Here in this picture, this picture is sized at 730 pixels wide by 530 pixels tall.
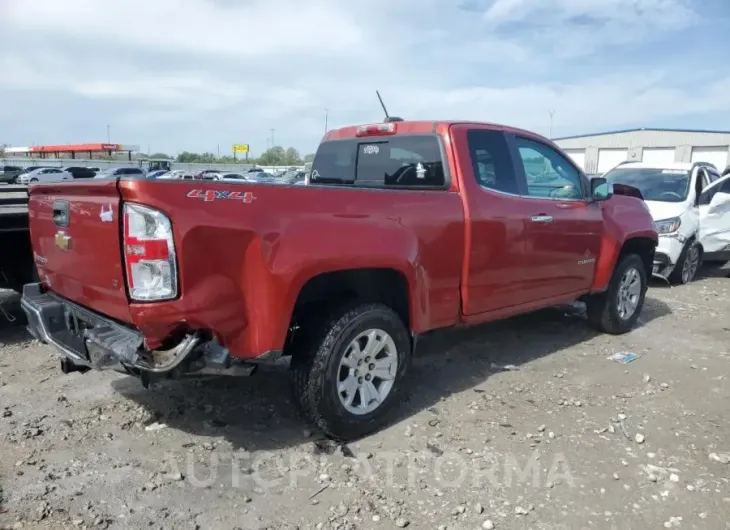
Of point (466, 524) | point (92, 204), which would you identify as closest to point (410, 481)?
point (466, 524)

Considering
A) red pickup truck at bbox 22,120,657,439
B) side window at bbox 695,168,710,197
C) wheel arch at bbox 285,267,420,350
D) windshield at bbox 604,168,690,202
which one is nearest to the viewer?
red pickup truck at bbox 22,120,657,439

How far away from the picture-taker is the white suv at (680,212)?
28.6ft

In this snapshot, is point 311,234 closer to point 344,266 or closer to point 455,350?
point 344,266

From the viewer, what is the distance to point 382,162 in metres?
4.67

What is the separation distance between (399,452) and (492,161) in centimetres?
222

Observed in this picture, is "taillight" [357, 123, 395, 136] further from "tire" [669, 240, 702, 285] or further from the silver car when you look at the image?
the silver car

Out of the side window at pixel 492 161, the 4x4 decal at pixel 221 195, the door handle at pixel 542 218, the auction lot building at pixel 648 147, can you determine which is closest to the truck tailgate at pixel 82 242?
the 4x4 decal at pixel 221 195

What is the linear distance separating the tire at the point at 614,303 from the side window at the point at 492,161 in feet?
6.50

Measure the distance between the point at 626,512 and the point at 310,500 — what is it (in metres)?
1.58

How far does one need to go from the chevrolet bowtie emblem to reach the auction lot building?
34.6 metres

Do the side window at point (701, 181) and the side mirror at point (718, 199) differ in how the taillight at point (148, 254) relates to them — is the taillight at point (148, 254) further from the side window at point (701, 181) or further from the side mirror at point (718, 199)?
the side mirror at point (718, 199)

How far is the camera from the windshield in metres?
9.33

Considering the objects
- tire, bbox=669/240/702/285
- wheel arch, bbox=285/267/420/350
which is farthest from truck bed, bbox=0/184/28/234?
tire, bbox=669/240/702/285

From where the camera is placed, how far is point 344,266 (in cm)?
339
